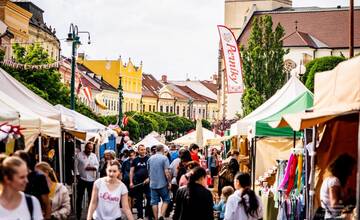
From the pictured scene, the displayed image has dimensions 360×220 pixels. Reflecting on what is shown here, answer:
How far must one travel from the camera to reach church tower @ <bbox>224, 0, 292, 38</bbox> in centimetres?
13925

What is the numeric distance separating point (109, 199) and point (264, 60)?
7849 centimetres

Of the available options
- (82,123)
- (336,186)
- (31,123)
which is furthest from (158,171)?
(336,186)

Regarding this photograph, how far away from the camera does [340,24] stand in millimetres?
132125

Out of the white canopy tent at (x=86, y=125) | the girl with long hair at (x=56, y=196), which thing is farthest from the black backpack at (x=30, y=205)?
the white canopy tent at (x=86, y=125)

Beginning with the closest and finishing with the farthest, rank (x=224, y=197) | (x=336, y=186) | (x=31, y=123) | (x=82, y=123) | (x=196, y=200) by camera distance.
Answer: (x=336, y=186)
(x=196, y=200)
(x=224, y=197)
(x=31, y=123)
(x=82, y=123)

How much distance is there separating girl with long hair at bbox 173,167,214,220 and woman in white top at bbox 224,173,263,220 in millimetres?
644

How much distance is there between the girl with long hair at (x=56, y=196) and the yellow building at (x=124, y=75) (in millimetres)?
127336

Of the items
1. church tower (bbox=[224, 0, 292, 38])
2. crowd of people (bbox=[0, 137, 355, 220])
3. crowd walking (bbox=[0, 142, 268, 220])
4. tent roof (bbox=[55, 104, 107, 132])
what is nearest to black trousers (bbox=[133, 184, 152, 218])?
crowd walking (bbox=[0, 142, 268, 220])

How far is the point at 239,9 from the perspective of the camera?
14025 centimetres

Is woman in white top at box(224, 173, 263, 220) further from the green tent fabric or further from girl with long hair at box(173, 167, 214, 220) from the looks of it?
the green tent fabric

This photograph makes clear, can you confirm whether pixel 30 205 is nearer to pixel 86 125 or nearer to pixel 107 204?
pixel 107 204

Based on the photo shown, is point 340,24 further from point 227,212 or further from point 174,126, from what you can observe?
point 227,212

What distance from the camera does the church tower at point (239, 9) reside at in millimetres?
139250

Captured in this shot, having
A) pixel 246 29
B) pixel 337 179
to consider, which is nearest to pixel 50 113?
pixel 337 179
